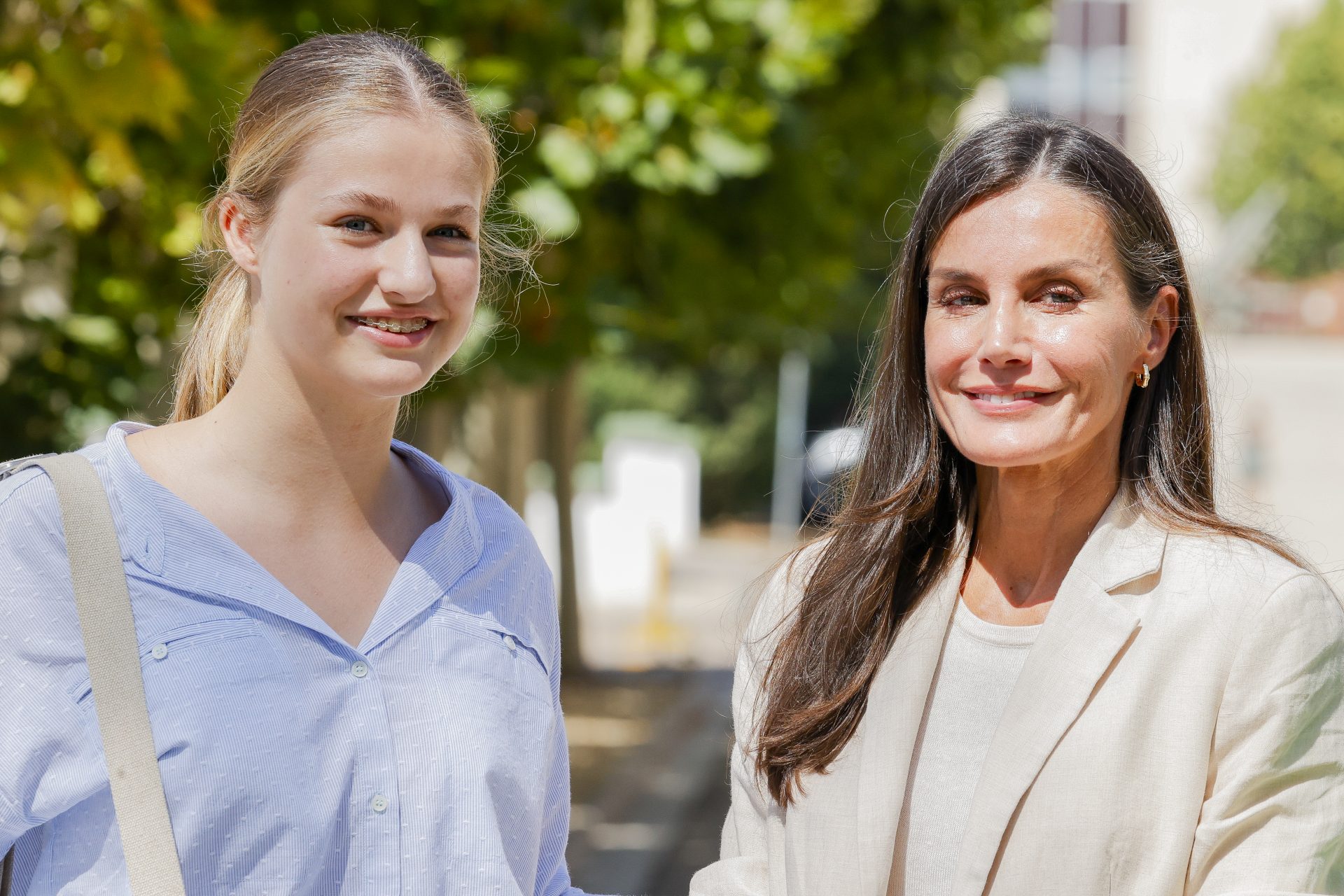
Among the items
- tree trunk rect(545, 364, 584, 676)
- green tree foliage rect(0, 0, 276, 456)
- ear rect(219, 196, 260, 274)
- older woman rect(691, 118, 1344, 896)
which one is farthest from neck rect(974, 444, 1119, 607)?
tree trunk rect(545, 364, 584, 676)

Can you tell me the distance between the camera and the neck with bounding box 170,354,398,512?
2295mm

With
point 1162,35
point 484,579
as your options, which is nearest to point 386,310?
point 484,579

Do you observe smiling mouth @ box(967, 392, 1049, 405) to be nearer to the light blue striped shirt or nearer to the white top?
the white top

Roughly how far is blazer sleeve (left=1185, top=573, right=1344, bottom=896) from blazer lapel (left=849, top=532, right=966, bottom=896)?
0.44m

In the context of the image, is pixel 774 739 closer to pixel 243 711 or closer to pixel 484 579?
pixel 484 579

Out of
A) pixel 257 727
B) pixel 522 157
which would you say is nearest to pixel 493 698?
pixel 257 727

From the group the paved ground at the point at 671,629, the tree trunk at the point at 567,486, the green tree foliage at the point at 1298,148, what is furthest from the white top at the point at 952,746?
the green tree foliage at the point at 1298,148

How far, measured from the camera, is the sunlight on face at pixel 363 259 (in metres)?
2.23

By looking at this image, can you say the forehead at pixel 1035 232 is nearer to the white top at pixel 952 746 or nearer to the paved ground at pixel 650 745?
the white top at pixel 952 746

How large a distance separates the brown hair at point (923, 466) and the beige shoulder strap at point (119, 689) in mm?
1014

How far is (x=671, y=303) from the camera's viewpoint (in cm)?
816

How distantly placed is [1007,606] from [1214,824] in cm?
50

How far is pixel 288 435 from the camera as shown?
2.31 m

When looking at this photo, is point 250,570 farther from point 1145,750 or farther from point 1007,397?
point 1145,750
